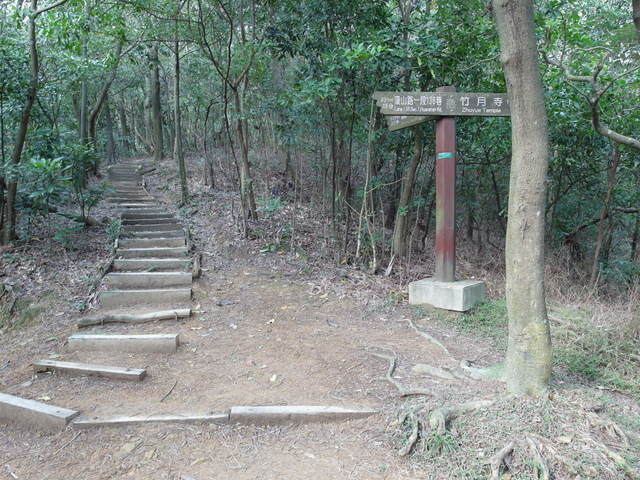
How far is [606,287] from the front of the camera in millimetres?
8094

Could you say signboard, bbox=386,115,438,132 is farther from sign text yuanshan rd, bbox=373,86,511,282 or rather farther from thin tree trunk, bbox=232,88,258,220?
thin tree trunk, bbox=232,88,258,220

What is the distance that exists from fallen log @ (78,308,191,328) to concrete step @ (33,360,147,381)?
3.06 ft

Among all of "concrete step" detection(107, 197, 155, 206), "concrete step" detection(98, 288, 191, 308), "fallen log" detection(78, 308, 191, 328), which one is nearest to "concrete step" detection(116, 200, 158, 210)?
"concrete step" detection(107, 197, 155, 206)

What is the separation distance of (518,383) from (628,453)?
763 millimetres

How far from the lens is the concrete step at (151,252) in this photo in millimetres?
7171

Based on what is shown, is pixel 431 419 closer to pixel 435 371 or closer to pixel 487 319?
pixel 435 371

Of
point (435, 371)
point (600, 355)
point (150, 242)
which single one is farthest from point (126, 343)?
point (600, 355)

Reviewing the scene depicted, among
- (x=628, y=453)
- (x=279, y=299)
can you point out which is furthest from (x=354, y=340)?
(x=628, y=453)

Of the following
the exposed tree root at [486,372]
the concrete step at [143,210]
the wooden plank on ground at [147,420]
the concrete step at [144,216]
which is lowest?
the wooden plank on ground at [147,420]

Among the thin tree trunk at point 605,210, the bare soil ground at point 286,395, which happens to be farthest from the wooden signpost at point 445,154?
the thin tree trunk at point 605,210

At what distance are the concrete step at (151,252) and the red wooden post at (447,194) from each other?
4.32m

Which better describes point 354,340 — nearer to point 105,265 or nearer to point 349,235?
point 349,235

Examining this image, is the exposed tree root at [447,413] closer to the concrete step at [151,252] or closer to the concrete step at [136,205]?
the concrete step at [151,252]

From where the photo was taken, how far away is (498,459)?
2615 mm
